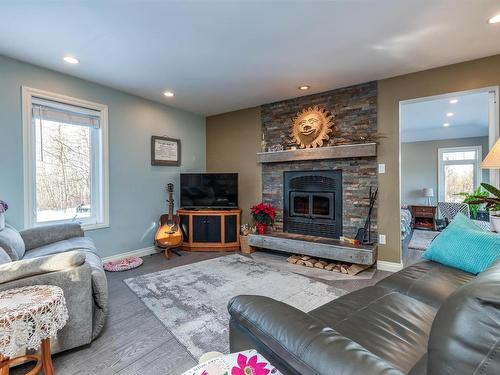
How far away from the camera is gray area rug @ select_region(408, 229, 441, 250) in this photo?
15.1 feet

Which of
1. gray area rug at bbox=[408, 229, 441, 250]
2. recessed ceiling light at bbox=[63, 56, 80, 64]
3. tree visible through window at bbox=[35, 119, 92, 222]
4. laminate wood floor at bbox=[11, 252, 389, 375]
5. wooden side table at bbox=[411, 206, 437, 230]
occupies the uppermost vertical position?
recessed ceiling light at bbox=[63, 56, 80, 64]

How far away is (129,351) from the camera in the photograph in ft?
5.74

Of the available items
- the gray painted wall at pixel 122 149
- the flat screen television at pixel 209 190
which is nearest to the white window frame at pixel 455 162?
the flat screen television at pixel 209 190

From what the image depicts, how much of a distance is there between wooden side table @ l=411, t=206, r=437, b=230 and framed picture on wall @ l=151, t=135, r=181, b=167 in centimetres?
592

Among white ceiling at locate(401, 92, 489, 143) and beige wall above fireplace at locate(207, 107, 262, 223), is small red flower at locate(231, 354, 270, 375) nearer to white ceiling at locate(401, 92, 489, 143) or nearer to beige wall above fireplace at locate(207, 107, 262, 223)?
beige wall above fireplace at locate(207, 107, 262, 223)

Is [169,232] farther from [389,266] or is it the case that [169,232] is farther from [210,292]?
[389,266]

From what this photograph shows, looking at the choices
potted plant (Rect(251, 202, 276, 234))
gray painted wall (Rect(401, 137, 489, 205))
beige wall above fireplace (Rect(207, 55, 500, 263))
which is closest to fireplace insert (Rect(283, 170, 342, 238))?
potted plant (Rect(251, 202, 276, 234))

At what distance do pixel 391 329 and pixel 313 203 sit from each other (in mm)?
2884

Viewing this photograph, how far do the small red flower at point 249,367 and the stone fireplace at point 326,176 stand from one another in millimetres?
3191

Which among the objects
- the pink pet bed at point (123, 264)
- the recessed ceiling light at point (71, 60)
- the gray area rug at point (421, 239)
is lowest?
the gray area rug at point (421, 239)

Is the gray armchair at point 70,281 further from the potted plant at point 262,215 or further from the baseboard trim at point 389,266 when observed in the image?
the baseboard trim at point 389,266

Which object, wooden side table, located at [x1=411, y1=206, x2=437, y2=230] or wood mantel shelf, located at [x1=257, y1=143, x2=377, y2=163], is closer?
wood mantel shelf, located at [x1=257, y1=143, x2=377, y2=163]

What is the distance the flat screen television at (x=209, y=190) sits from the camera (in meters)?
4.49

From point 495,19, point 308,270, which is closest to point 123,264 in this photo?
point 308,270
